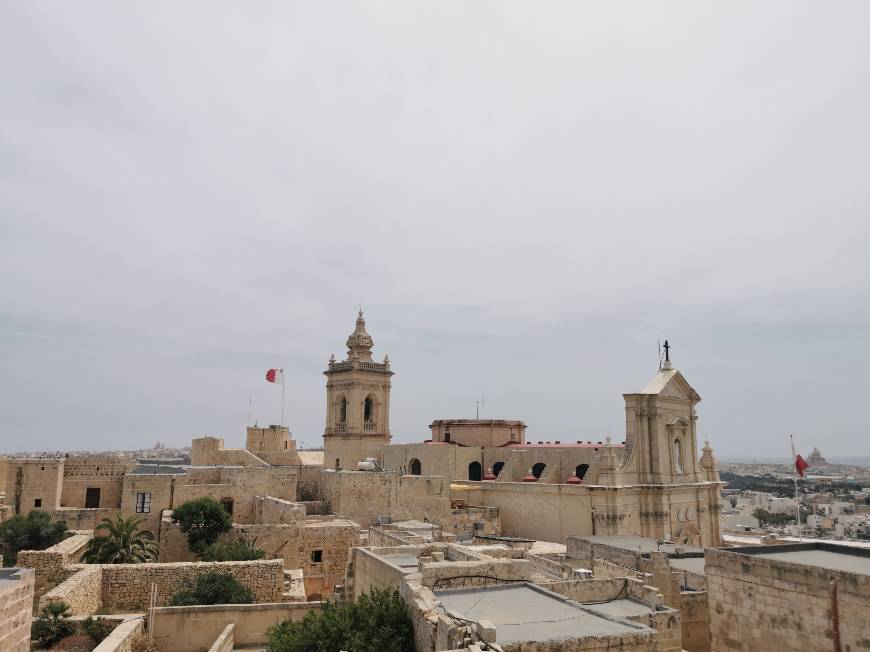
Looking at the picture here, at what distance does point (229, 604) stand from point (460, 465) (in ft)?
80.6

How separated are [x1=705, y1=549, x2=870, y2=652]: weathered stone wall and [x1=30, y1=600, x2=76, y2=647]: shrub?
1462 centimetres

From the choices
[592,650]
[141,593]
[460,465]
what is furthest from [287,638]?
[460,465]

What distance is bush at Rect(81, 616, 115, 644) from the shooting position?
53.8ft

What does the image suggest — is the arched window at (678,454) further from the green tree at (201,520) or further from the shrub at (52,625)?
the shrub at (52,625)

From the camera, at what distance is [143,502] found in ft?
102

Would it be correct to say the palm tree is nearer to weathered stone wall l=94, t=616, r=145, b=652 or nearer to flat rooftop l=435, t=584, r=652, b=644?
weathered stone wall l=94, t=616, r=145, b=652

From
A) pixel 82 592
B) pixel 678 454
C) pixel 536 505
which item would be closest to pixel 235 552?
pixel 82 592

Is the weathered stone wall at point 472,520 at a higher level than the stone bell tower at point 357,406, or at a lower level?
lower

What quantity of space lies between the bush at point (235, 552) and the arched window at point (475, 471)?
62.0 ft

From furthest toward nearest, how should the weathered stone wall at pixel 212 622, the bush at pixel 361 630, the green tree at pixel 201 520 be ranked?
the green tree at pixel 201 520, the weathered stone wall at pixel 212 622, the bush at pixel 361 630

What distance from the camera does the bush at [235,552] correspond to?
23.3m

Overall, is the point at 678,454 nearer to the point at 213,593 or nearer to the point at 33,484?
the point at 213,593

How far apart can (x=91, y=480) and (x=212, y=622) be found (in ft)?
64.2

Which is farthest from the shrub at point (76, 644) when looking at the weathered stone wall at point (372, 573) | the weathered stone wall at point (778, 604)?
the weathered stone wall at point (778, 604)
